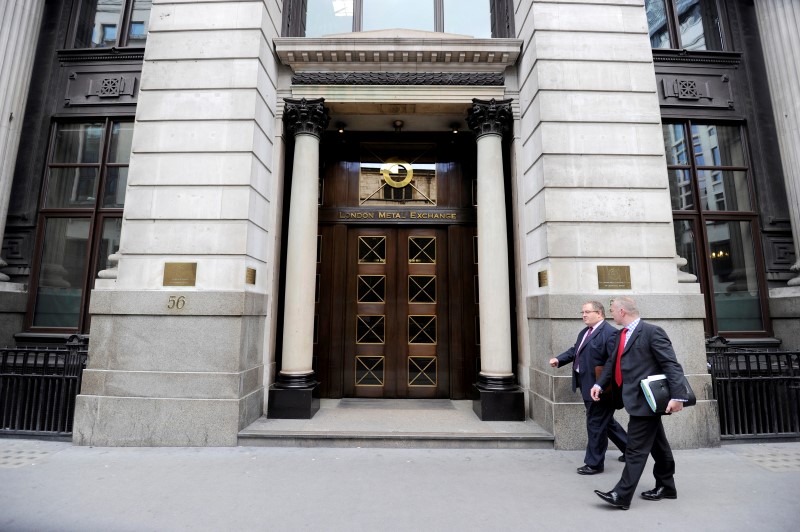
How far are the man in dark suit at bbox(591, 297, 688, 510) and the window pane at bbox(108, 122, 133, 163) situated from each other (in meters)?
10.7

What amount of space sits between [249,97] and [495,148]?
4812 millimetres

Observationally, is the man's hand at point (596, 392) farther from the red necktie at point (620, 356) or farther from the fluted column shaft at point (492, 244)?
the fluted column shaft at point (492, 244)

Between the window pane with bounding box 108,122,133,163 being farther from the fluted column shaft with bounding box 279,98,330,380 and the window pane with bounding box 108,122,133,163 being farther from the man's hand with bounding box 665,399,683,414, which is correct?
the man's hand with bounding box 665,399,683,414

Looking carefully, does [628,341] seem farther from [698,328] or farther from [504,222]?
[504,222]

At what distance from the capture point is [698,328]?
647 cm

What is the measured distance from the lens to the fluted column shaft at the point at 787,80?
333 inches

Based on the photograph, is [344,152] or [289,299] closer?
[289,299]

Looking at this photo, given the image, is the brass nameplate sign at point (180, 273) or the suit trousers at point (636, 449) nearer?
the suit trousers at point (636, 449)

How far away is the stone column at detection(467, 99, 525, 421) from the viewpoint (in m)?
7.11

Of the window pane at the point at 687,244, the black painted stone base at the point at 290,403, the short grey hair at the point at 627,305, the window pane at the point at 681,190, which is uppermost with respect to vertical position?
the window pane at the point at 681,190

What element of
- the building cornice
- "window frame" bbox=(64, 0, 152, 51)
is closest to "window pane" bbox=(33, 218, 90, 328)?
"window frame" bbox=(64, 0, 152, 51)

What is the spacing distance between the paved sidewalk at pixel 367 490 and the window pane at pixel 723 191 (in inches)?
211

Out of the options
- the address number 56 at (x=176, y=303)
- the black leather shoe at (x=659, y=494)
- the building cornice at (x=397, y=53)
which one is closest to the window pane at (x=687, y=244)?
the building cornice at (x=397, y=53)

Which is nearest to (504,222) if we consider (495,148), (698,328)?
(495,148)
